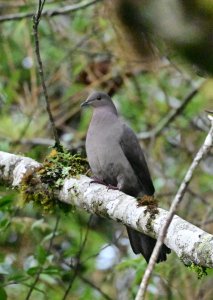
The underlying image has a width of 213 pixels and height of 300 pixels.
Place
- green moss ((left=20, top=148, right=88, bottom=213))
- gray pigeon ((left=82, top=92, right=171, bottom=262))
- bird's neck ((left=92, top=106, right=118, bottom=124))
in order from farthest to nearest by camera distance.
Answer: bird's neck ((left=92, top=106, right=118, bottom=124)) < gray pigeon ((left=82, top=92, right=171, bottom=262)) < green moss ((left=20, top=148, right=88, bottom=213))

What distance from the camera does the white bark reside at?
5.44ft

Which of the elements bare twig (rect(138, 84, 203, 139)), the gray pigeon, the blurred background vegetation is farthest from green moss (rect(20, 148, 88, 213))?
bare twig (rect(138, 84, 203, 139))

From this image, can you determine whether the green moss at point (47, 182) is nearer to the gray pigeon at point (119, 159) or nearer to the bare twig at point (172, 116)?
the gray pigeon at point (119, 159)

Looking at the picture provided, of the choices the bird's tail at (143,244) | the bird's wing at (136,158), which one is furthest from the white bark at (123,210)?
the bird's wing at (136,158)

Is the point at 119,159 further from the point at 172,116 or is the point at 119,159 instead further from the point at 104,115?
the point at 172,116

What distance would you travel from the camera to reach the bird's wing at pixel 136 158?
405 centimetres

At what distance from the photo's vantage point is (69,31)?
266 inches

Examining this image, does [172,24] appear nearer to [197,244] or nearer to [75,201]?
[197,244]

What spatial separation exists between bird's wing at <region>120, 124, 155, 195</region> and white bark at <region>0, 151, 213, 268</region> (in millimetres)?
1193

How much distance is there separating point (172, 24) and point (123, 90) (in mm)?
5939

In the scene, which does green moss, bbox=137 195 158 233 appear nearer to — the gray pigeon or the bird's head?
the gray pigeon

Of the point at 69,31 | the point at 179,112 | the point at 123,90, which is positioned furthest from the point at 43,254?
the point at 69,31

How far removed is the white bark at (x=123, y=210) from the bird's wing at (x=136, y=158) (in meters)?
1.19

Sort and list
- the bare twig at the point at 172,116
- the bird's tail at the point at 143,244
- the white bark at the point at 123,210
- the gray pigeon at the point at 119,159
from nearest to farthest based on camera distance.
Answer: the white bark at the point at 123,210
the bird's tail at the point at 143,244
the gray pigeon at the point at 119,159
the bare twig at the point at 172,116
